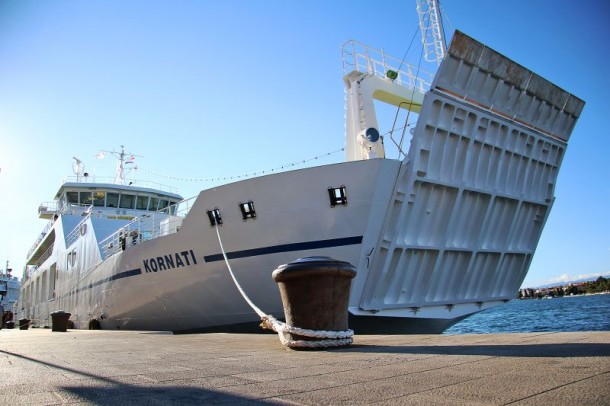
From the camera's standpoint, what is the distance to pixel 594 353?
3.78 meters

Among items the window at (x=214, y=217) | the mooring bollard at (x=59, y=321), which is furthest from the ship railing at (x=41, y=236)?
the window at (x=214, y=217)

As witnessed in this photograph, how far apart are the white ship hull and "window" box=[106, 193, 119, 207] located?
12.2 meters

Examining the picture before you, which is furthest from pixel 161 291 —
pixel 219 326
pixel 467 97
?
pixel 467 97

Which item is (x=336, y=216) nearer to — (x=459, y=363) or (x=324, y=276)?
(x=324, y=276)

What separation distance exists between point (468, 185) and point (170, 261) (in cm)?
771

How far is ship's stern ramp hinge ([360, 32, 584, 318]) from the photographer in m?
10.1

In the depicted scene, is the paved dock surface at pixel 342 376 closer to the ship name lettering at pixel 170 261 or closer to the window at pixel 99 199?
the ship name lettering at pixel 170 261

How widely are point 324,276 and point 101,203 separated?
22527 millimetres

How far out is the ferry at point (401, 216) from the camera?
33.1 feet

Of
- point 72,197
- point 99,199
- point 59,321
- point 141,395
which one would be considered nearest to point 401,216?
point 141,395

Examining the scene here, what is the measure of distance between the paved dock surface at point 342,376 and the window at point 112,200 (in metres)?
20.9

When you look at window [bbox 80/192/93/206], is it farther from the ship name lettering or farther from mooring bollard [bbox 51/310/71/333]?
the ship name lettering

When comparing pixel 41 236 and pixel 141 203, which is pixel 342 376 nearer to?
pixel 141 203

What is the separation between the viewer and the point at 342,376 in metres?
3.40
